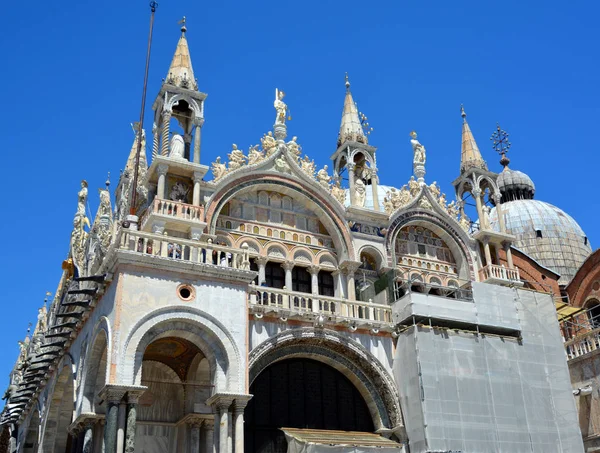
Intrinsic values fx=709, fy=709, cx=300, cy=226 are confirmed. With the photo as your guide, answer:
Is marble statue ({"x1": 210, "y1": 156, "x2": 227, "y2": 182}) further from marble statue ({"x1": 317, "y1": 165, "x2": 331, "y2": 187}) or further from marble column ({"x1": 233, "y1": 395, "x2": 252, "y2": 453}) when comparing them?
marble column ({"x1": 233, "y1": 395, "x2": 252, "y2": 453})

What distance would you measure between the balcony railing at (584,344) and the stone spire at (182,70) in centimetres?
1814

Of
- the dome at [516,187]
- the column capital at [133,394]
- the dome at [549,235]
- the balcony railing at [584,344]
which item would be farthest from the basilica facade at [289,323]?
the dome at [516,187]

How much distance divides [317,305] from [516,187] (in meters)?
40.0

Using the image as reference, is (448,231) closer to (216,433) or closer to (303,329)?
(303,329)

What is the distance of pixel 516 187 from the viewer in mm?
58781

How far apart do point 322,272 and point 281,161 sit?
4491mm

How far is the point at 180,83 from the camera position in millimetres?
26156

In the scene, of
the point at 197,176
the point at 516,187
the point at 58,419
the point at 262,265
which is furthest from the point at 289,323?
the point at 516,187

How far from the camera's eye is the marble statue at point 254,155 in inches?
1039

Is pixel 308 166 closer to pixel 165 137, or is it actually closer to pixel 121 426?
pixel 165 137

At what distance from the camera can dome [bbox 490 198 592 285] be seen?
5241cm

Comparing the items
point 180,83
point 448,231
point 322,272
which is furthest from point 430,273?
point 180,83

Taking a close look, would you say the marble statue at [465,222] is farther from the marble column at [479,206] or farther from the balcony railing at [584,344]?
the balcony railing at [584,344]

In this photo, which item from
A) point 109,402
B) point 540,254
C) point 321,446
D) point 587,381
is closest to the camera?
point 109,402
